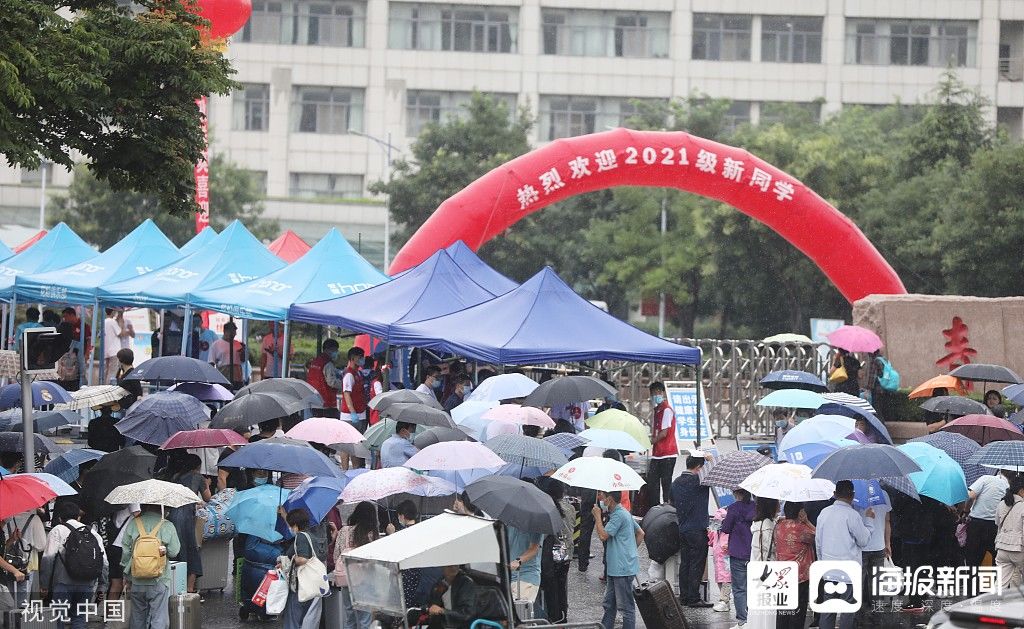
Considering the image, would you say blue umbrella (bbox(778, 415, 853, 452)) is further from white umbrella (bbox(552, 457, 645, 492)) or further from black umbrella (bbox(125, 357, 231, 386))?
black umbrella (bbox(125, 357, 231, 386))

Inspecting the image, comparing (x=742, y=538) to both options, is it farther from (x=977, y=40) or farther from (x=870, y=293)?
(x=977, y=40)

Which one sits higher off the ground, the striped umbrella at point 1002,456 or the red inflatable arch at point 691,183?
the red inflatable arch at point 691,183

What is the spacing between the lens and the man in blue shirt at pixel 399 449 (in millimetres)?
13242

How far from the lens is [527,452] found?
12.2m

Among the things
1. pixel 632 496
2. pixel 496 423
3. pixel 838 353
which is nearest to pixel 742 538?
pixel 496 423

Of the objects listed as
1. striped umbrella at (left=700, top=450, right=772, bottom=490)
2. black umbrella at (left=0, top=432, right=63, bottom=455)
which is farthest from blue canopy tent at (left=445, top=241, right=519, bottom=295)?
striped umbrella at (left=700, top=450, right=772, bottom=490)

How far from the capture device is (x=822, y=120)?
57.7 metres

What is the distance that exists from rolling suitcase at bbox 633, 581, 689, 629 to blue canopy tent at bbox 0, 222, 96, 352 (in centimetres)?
1553

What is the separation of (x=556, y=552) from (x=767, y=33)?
4937 centimetres

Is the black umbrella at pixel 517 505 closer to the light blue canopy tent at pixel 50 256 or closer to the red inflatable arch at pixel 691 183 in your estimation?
the red inflatable arch at pixel 691 183

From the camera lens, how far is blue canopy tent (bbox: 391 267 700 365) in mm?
16172

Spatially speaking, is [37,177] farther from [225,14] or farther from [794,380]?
[794,380]

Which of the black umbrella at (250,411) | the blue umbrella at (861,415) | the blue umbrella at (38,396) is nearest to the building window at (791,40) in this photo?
the blue umbrella at (861,415)

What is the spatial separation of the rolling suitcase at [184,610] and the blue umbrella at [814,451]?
570 cm
